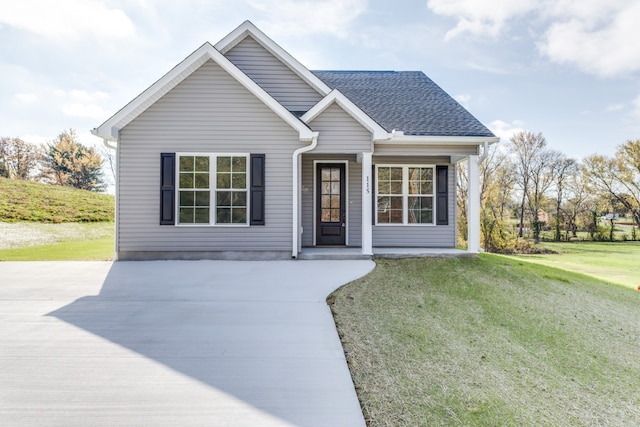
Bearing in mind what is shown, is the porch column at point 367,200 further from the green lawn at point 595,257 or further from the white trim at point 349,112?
the green lawn at point 595,257

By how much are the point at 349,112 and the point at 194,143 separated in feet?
11.8

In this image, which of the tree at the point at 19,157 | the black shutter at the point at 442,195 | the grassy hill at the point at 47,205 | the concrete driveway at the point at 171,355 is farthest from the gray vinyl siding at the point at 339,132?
the tree at the point at 19,157

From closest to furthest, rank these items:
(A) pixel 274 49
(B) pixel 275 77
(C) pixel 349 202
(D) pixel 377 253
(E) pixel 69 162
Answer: (D) pixel 377 253
(A) pixel 274 49
(B) pixel 275 77
(C) pixel 349 202
(E) pixel 69 162

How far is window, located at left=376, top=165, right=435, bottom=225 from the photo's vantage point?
9.20 m

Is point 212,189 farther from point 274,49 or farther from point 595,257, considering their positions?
point 595,257

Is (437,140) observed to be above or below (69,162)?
below

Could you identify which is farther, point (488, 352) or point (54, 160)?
point (54, 160)

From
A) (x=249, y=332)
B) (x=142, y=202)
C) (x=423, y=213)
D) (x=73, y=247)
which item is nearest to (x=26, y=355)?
(x=249, y=332)

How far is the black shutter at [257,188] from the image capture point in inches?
295

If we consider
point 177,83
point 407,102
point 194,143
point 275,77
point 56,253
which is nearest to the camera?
point 177,83

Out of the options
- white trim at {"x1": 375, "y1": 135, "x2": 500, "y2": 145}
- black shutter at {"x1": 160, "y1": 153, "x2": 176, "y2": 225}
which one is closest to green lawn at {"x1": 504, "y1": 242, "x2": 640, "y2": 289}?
white trim at {"x1": 375, "y1": 135, "x2": 500, "y2": 145}

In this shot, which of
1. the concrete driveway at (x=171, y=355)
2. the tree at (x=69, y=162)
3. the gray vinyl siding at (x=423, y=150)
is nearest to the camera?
the concrete driveway at (x=171, y=355)

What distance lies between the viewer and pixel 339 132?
7.57 metres

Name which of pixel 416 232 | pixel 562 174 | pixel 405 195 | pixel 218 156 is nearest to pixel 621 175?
pixel 562 174
